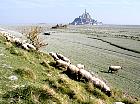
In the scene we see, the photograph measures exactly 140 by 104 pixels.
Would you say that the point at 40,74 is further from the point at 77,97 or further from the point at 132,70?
the point at 132,70

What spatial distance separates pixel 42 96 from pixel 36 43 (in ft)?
88.5

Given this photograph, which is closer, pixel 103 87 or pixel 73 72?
pixel 103 87

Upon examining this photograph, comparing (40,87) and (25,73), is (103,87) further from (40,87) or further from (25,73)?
(40,87)

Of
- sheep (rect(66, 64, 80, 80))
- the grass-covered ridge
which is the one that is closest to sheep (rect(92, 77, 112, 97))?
the grass-covered ridge

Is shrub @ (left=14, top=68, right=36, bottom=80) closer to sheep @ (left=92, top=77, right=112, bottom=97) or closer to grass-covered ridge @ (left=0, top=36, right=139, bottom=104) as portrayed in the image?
grass-covered ridge @ (left=0, top=36, right=139, bottom=104)

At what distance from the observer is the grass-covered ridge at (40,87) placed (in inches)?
603

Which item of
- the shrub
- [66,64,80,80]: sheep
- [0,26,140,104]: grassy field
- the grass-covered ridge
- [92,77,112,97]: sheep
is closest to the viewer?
the grass-covered ridge

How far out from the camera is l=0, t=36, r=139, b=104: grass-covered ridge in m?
15.3

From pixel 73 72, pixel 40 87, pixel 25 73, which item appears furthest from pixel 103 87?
pixel 40 87

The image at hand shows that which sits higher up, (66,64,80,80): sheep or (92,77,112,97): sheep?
(66,64,80,80): sheep

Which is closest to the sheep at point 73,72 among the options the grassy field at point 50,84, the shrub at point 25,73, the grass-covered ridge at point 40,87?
the grass-covered ridge at point 40,87

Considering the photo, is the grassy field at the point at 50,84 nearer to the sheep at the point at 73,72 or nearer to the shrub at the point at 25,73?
the shrub at the point at 25,73

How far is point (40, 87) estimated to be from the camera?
16438 mm

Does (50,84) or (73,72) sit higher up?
(50,84)
